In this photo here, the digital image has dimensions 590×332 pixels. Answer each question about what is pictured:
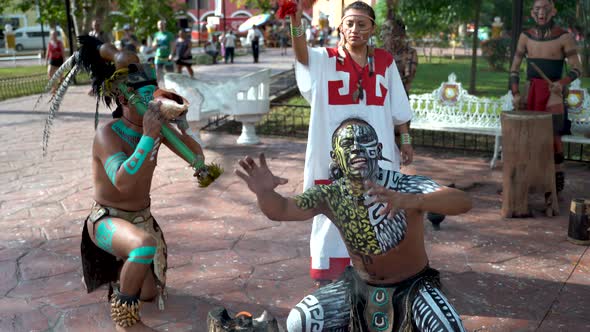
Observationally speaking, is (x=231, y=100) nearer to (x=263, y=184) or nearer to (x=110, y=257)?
(x=110, y=257)

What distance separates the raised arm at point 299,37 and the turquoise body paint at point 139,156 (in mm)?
1164

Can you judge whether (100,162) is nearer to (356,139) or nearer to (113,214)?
(113,214)

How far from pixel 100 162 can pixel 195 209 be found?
2.68 m

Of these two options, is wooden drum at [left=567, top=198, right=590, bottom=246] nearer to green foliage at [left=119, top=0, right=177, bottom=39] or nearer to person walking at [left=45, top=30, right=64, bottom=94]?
person walking at [left=45, top=30, right=64, bottom=94]

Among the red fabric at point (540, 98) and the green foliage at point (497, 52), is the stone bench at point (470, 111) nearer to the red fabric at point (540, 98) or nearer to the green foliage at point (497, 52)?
the red fabric at point (540, 98)

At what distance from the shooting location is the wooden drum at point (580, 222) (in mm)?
5168

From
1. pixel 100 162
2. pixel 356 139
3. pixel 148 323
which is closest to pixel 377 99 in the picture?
pixel 356 139

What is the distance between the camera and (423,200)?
2664 mm

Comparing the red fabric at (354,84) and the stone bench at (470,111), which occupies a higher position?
the red fabric at (354,84)

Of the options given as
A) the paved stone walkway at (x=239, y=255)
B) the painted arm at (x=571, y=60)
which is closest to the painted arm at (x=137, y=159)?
the paved stone walkway at (x=239, y=255)

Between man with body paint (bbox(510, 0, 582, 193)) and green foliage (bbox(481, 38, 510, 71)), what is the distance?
12.8 m

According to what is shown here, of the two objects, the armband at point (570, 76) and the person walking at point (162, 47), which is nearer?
the armband at point (570, 76)

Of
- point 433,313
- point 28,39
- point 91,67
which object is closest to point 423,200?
point 433,313

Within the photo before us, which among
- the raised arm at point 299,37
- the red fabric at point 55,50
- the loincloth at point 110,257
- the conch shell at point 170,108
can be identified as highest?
the red fabric at point 55,50
